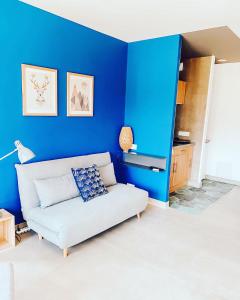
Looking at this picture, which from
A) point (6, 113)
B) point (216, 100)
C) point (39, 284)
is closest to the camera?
point (39, 284)

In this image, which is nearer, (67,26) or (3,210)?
(3,210)

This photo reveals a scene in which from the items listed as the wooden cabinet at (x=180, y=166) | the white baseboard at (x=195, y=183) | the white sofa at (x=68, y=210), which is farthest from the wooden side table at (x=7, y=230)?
the white baseboard at (x=195, y=183)

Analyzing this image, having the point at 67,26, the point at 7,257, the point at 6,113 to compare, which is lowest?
the point at 7,257

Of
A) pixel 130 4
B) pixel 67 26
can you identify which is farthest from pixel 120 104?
pixel 130 4

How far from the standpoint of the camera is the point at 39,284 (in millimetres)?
1883

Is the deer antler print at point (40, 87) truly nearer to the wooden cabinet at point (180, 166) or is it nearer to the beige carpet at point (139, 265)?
the beige carpet at point (139, 265)

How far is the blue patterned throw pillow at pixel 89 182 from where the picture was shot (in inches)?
108

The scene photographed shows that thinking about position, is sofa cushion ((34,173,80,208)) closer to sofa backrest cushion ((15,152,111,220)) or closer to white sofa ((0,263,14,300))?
sofa backrest cushion ((15,152,111,220))

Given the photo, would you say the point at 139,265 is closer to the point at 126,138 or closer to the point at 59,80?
the point at 126,138

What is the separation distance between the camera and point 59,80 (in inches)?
114

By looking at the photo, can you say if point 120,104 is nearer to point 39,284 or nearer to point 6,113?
point 6,113

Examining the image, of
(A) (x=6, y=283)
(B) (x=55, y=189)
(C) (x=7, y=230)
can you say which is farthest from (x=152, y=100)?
(A) (x=6, y=283)

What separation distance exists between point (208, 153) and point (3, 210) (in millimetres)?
4306

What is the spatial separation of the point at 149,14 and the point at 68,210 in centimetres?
228
